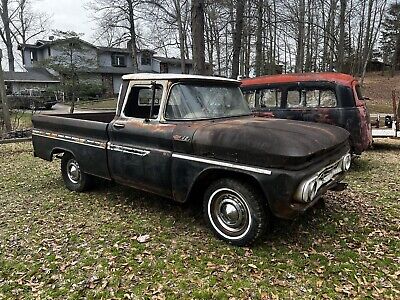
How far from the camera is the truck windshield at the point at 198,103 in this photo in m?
4.23

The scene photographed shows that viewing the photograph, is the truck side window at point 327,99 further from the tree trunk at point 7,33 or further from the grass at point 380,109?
the tree trunk at point 7,33

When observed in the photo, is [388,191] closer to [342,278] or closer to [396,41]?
[342,278]

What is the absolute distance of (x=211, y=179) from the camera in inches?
155

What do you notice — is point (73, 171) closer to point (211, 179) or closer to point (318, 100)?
point (211, 179)

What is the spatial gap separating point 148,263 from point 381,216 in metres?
3.35

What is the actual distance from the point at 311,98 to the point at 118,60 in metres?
37.9

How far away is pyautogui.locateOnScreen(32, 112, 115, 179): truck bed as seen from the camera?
496cm

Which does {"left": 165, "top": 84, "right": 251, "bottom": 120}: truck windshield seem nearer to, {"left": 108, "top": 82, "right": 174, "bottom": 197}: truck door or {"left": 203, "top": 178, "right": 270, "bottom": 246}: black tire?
{"left": 108, "top": 82, "right": 174, "bottom": 197}: truck door

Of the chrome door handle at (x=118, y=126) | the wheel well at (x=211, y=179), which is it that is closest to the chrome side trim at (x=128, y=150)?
the chrome door handle at (x=118, y=126)

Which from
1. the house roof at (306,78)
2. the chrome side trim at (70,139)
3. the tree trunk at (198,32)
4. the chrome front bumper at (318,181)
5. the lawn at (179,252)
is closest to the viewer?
the lawn at (179,252)

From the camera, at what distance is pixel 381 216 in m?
4.59

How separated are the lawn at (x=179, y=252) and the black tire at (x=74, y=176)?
0.72 feet

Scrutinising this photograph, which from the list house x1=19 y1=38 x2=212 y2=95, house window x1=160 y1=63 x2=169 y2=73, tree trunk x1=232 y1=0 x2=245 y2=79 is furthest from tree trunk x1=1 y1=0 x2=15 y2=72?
tree trunk x1=232 y1=0 x2=245 y2=79

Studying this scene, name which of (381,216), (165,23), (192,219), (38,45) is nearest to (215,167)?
(192,219)
